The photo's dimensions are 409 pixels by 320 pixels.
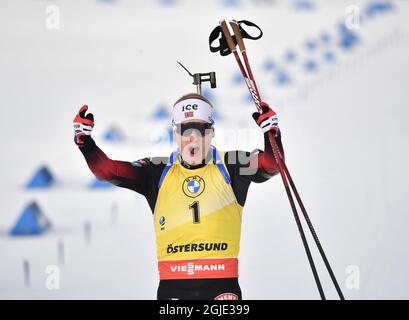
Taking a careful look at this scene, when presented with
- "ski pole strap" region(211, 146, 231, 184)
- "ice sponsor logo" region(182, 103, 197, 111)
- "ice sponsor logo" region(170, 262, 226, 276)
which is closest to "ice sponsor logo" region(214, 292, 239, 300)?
"ice sponsor logo" region(170, 262, 226, 276)

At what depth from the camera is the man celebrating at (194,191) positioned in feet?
9.34

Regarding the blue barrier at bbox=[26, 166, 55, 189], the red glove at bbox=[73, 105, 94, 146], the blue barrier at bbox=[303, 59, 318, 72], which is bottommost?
the red glove at bbox=[73, 105, 94, 146]

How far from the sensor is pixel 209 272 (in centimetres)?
284

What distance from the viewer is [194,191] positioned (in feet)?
9.62

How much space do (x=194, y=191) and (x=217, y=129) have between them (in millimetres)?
998

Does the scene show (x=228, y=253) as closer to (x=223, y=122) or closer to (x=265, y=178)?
(x=265, y=178)

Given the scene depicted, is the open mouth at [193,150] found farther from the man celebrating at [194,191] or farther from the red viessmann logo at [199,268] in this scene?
the red viessmann logo at [199,268]

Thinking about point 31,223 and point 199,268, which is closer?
point 199,268

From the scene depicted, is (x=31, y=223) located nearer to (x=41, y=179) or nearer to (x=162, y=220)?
(x=41, y=179)

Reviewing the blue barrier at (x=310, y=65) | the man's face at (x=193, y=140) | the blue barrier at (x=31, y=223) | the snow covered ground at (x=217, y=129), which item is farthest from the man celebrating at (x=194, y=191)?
the blue barrier at (x=310, y=65)

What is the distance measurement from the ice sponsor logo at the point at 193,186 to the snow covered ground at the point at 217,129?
0.79 meters

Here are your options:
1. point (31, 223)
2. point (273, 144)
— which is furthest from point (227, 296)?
point (31, 223)

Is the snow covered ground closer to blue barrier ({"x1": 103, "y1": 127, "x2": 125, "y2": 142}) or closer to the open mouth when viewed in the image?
blue barrier ({"x1": 103, "y1": 127, "x2": 125, "y2": 142})

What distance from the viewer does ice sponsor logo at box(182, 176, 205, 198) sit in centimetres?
293
